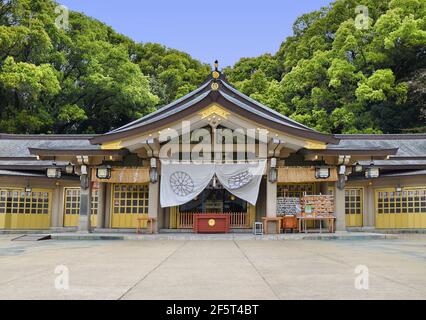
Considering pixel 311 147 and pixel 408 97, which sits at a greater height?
A: pixel 408 97

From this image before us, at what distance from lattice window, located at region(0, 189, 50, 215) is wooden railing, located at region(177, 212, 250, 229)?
704 cm

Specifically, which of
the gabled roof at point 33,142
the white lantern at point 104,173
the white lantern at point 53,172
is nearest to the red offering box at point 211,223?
the white lantern at point 104,173

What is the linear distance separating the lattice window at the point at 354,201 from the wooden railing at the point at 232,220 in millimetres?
5499

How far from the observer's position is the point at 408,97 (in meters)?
36.0

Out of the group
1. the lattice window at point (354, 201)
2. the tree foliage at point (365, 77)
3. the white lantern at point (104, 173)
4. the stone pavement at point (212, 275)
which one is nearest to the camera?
the stone pavement at point (212, 275)

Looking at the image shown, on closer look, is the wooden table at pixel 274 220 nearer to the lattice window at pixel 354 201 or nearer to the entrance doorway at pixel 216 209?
the entrance doorway at pixel 216 209

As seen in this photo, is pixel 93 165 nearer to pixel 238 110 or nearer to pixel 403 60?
pixel 238 110

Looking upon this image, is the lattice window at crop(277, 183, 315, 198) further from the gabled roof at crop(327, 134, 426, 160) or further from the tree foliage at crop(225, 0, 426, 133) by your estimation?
the tree foliage at crop(225, 0, 426, 133)

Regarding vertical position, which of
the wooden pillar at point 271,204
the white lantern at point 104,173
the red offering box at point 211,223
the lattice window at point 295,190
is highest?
the white lantern at point 104,173

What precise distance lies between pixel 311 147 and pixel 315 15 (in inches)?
1305

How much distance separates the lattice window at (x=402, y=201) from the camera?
864 inches

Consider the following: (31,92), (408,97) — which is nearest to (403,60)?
(408,97)

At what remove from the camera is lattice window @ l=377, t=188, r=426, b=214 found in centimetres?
2194

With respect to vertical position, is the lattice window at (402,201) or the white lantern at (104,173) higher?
the white lantern at (104,173)
